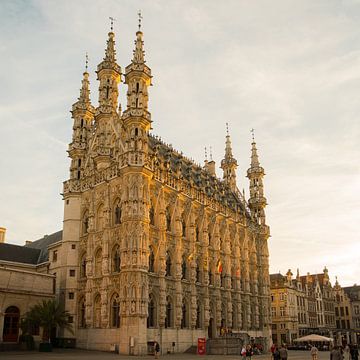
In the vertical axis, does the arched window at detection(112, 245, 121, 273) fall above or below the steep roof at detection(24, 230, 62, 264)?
below

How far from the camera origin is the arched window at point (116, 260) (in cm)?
4606

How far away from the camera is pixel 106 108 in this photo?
53.3m

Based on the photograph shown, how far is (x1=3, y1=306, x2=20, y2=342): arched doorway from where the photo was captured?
43562 mm

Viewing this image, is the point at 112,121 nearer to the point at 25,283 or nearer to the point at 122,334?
the point at 25,283

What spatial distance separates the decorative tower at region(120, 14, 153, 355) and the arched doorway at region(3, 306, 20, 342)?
10870mm

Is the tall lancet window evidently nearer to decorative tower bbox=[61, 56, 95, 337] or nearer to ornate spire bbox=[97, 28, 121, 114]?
decorative tower bbox=[61, 56, 95, 337]

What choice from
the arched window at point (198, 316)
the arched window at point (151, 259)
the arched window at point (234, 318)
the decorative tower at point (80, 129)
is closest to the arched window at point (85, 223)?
the decorative tower at point (80, 129)

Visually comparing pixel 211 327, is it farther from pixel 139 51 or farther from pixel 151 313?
pixel 139 51

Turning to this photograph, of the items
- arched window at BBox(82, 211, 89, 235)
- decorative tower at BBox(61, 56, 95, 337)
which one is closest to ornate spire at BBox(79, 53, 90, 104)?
decorative tower at BBox(61, 56, 95, 337)

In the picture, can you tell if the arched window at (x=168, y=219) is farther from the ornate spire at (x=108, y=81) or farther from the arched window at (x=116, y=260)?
the ornate spire at (x=108, y=81)

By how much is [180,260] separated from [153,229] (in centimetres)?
534

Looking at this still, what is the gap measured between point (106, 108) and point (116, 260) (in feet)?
59.8

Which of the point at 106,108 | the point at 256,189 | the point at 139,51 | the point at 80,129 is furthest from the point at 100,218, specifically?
the point at 256,189

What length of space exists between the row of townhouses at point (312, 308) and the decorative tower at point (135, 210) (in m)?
45.1
